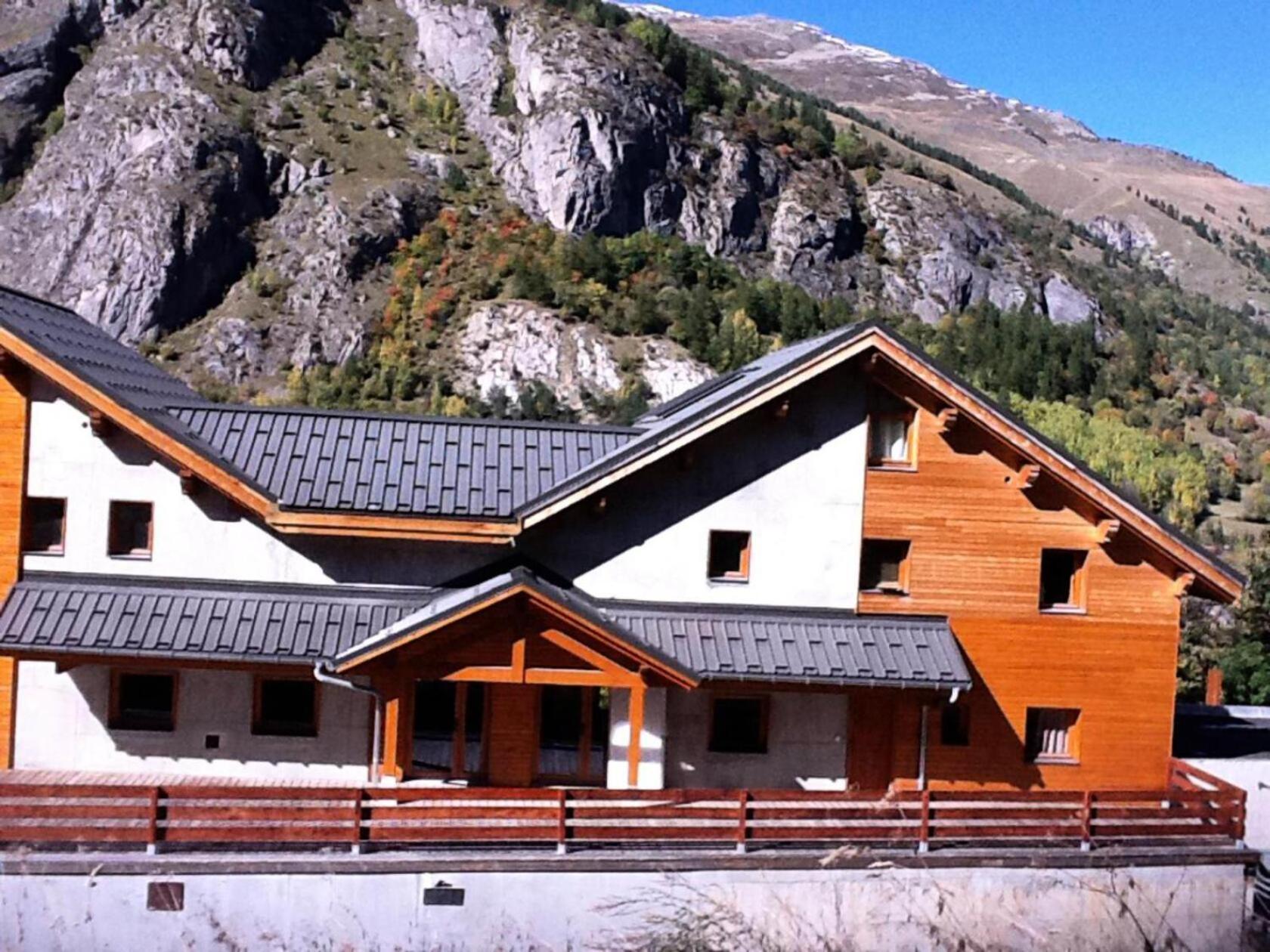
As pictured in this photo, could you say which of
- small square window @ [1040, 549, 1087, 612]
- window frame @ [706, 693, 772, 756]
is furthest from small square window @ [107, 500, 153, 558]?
small square window @ [1040, 549, 1087, 612]

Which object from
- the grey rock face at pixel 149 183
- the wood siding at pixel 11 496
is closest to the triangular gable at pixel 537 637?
the wood siding at pixel 11 496

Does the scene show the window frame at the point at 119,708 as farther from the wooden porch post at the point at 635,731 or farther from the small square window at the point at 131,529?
the wooden porch post at the point at 635,731

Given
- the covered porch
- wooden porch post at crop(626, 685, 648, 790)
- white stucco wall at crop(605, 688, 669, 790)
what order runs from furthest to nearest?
white stucco wall at crop(605, 688, 669, 790) < wooden porch post at crop(626, 685, 648, 790) < the covered porch

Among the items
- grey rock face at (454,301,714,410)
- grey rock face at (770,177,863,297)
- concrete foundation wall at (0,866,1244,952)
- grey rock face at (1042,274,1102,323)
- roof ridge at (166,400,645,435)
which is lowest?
concrete foundation wall at (0,866,1244,952)

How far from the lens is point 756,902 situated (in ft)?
49.7

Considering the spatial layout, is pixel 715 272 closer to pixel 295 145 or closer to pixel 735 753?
pixel 295 145

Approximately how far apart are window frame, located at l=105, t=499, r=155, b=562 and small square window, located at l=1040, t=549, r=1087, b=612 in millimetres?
12866

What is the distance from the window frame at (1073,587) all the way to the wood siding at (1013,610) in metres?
0.06

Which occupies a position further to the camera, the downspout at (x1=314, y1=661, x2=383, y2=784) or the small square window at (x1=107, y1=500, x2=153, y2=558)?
the small square window at (x1=107, y1=500, x2=153, y2=558)

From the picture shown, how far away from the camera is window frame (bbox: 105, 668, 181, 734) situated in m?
17.7

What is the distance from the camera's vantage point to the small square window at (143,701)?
58.2 feet

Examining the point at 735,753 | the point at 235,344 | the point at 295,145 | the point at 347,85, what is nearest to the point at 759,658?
the point at 735,753

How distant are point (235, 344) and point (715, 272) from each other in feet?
123

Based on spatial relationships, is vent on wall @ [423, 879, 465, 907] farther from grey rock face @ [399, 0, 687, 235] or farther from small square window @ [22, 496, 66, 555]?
grey rock face @ [399, 0, 687, 235]
